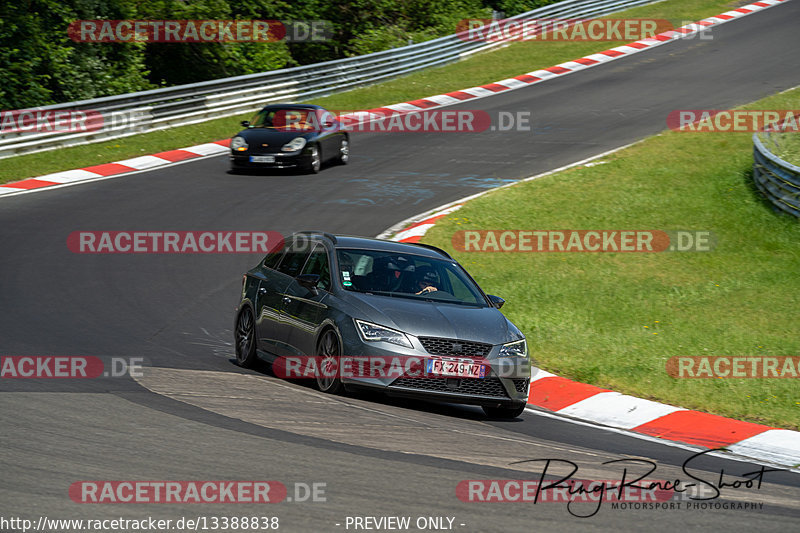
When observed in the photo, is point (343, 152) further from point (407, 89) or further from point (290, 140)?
point (407, 89)

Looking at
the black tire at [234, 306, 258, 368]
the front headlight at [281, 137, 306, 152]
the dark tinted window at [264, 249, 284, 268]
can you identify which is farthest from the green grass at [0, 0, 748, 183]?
the black tire at [234, 306, 258, 368]

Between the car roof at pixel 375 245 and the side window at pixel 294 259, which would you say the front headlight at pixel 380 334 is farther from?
the side window at pixel 294 259

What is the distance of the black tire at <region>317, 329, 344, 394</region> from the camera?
910 centimetres

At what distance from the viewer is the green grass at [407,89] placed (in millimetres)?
22312

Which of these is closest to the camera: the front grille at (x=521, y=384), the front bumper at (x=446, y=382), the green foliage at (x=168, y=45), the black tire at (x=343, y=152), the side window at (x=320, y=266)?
the front bumper at (x=446, y=382)

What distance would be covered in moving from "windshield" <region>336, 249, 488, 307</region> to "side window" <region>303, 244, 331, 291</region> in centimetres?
14

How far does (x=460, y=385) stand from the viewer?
8961 mm

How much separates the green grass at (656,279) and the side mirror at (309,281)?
9.79ft

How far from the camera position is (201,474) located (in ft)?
20.0

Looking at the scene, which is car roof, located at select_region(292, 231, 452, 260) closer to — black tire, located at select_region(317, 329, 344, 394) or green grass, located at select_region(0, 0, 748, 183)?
black tire, located at select_region(317, 329, 344, 394)

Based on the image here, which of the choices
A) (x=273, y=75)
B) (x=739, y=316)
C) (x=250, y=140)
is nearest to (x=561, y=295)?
(x=739, y=316)

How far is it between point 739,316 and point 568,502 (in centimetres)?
760

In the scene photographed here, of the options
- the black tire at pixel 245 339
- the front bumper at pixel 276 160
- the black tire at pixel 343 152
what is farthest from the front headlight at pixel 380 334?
the black tire at pixel 343 152

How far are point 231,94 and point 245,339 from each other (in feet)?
61.6
